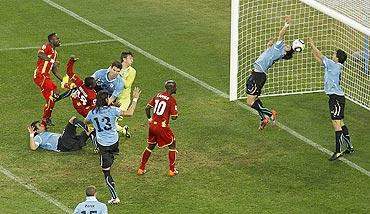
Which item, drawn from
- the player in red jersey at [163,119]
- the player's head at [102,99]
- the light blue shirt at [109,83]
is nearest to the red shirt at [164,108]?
the player in red jersey at [163,119]

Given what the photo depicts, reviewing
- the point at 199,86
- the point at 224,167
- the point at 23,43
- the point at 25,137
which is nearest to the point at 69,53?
the point at 23,43

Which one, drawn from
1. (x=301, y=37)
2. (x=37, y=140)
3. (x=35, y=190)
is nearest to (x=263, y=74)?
(x=301, y=37)

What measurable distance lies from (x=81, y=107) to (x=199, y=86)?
4328mm

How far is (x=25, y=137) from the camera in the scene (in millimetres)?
22781

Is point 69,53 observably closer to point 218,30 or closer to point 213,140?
point 218,30

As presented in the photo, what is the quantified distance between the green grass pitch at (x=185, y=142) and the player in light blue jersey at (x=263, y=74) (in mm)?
320

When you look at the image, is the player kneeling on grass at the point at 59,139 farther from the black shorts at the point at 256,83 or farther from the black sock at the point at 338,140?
the black sock at the point at 338,140

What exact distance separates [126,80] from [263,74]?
2758 mm

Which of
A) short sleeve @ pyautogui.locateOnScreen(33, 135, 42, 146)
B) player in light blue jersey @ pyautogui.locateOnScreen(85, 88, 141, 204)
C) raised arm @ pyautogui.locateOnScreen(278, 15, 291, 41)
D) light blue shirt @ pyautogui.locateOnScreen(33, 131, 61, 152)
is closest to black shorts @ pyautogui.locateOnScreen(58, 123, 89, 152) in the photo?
light blue shirt @ pyautogui.locateOnScreen(33, 131, 61, 152)

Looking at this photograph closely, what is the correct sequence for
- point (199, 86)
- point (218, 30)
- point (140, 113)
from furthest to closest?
point (218, 30)
point (199, 86)
point (140, 113)

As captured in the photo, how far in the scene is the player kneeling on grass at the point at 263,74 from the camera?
23.3 m

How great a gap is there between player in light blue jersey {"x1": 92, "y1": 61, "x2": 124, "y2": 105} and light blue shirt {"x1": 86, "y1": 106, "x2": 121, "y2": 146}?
194 cm

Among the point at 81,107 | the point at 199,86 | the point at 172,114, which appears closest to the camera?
the point at 172,114

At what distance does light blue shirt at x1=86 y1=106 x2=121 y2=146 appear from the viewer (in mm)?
19703
